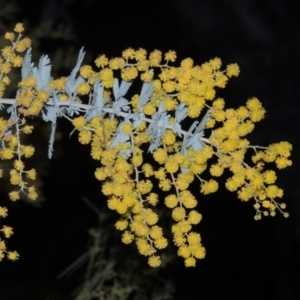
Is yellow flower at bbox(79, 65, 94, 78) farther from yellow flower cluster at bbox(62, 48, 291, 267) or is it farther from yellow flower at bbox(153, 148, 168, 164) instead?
yellow flower at bbox(153, 148, 168, 164)

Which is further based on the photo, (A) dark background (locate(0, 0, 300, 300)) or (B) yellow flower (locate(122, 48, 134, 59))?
(A) dark background (locate(0, 0, 300, 300))

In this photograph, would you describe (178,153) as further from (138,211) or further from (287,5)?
(287,5)

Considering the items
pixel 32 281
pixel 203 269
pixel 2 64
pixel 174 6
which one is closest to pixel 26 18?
pixel 174 6

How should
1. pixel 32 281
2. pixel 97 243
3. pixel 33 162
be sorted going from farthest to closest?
pixel 32 281 < pixel 33 162 < pixel 97 243

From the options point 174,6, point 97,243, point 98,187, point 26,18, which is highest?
point 174,6

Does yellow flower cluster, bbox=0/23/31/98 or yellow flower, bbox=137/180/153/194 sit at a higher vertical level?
yellow flower cluster, bbox=0/23/31/98

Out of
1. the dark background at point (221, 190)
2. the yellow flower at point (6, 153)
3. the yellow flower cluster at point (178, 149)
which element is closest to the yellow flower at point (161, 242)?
the yellow flower cluster at point (178, 149)

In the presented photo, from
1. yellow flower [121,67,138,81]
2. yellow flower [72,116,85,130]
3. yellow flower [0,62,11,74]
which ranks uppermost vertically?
yellow flower [121,67,138,81]

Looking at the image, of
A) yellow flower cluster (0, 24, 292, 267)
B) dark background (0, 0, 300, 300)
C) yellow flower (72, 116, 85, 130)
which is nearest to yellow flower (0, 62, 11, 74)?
yellow flower cluster (0, 24, 292, 267)

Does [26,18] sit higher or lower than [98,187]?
higher
